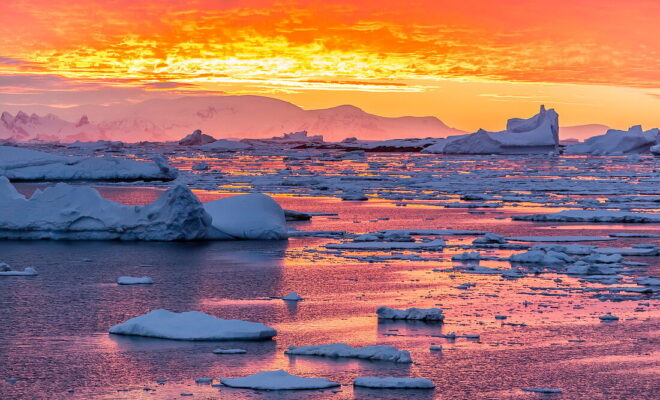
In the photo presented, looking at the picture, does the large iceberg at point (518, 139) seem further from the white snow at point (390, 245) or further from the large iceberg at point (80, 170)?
the white snow at point (390, 245)

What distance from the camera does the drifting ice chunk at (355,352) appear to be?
19.4 ft

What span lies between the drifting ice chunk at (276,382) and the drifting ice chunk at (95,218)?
7417 millimetres

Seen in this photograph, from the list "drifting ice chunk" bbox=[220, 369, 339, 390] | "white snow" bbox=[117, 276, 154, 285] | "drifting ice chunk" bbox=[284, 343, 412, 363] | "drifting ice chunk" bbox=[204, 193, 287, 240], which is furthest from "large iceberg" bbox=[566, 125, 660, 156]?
"drifting ice chunk" bbox=[220, 369, 339, 390]

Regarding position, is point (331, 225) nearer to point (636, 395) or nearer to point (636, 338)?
point (636, 338)

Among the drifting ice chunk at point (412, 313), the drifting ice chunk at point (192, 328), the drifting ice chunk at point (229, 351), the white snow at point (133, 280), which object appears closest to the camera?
the drifting ice chunk at point (229, 351)

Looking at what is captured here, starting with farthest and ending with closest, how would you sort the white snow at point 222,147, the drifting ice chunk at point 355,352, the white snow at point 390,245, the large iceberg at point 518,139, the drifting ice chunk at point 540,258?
the white snow at point 222,147 → the large iceberg at point 518,139 → the white snow at point 390,245 → the drifting ice chunk at point 540,258 → the drifting ice chunk at point 355,352

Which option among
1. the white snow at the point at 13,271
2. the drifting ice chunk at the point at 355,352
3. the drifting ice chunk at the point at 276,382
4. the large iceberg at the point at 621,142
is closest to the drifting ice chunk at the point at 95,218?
the white snow at the point at 13,271

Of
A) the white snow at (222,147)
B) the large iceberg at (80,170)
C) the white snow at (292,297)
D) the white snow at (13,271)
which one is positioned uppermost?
the white snow at (222,147)

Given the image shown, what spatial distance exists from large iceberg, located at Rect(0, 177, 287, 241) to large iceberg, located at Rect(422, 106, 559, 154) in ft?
143

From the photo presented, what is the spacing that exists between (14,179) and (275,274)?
21132mm

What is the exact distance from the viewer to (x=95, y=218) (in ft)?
42.4

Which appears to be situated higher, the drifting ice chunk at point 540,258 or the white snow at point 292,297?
the drifting ice chunk at point 540,258

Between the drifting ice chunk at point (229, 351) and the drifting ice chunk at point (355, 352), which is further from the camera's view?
the drifting ice chunk at point (229, 351)

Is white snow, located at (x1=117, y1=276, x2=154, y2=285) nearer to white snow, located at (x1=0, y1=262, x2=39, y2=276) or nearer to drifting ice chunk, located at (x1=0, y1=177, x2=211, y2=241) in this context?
white snow, located at (x1=0, y1=262, x2=39, y2=276)
